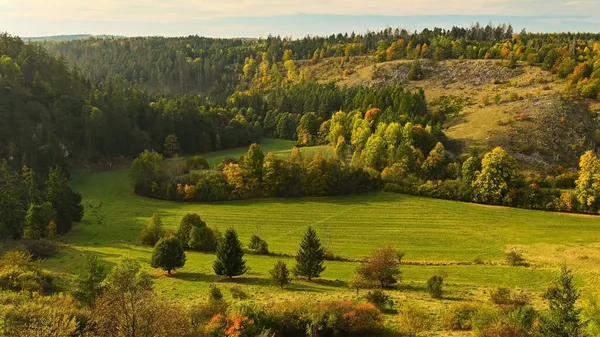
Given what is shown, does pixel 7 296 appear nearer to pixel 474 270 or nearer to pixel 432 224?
pixel 474 270

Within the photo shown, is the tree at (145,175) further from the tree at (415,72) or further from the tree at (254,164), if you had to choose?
the tree at (415,72)

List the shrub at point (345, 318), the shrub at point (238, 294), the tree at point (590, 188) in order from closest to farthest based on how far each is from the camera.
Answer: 1. the shrub at point (345, 318)
2. the shrub at point (238, 294)
3. the tree at point (590, 188)

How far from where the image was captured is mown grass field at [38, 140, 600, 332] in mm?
47719

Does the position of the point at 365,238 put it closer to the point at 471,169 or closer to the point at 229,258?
the point at 229,258

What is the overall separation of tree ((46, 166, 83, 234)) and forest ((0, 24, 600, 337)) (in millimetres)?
293

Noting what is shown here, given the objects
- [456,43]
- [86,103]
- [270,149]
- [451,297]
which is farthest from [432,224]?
[456,43]

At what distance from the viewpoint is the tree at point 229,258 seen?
48.3 metres

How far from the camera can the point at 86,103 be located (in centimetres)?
11975

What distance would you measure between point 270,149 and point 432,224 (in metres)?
70.3

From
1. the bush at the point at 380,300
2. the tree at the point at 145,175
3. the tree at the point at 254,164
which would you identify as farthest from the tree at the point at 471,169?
the tree at the point at 145,175

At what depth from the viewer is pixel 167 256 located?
4975 centimetres

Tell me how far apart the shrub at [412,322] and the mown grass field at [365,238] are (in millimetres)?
4945

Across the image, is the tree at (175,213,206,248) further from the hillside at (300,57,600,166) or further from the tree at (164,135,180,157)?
the hillside at (300,57,600,166)

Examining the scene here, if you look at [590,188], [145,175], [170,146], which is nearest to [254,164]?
[145,175]
